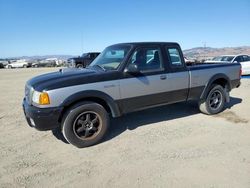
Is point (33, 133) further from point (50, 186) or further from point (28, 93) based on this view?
point (50, 186)

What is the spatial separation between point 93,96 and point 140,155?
4.52ft

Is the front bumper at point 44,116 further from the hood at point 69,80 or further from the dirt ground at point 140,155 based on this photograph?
the dirt ground at point 140,155

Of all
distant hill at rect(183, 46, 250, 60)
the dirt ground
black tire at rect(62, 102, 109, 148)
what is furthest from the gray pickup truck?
distant hill at rect(183, 46, 250, 60)

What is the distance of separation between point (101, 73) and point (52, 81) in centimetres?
93

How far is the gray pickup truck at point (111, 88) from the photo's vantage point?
3963mm

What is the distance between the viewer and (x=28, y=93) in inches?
170

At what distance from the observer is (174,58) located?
17.4 feet

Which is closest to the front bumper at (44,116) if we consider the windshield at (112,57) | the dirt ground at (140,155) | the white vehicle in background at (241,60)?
the dirt ground at (140,155)

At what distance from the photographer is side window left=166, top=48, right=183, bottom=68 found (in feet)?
17.1

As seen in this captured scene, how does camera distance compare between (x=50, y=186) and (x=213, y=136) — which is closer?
(x=50, y=186)

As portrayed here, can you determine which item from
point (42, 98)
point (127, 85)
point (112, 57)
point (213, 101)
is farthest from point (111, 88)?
point (213, 101)

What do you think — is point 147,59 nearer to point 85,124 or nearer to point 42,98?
point 85,124

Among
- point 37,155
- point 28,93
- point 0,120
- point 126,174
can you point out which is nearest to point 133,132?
point 126,174

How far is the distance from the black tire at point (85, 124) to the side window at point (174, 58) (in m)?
2.03
